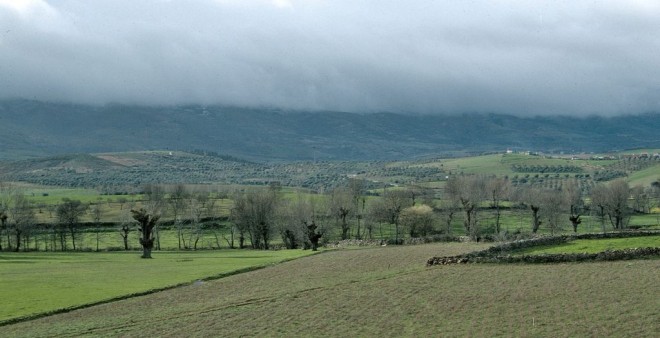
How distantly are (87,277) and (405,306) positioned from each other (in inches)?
1469

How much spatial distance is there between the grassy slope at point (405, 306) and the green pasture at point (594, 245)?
12.8 m

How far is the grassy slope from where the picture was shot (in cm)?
3969

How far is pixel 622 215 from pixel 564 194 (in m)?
38.2

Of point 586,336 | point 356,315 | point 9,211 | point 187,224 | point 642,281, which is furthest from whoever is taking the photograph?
point 187,224

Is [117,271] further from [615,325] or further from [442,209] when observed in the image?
[442,209]

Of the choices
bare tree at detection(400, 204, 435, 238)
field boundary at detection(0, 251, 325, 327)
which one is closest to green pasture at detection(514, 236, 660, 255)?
field boundary at detection(0, 251, 325, 327)

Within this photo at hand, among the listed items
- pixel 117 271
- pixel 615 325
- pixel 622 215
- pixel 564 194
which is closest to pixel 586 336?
pixel 615 325

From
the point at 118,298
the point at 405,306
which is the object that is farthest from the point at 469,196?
the point at 405,306

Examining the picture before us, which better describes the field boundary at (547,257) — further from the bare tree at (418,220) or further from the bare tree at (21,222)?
the bare tree at (21,222)

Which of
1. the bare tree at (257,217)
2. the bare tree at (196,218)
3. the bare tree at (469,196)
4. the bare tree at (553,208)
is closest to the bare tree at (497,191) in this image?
the bare tree at (469,196)

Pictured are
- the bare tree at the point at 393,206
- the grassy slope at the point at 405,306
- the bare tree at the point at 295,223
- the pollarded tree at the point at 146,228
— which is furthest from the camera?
the bare tree at the point at 393,206

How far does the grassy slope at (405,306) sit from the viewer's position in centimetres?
3969

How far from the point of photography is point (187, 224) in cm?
16375

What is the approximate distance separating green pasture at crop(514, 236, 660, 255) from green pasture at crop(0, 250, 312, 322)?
2995 centimetres
